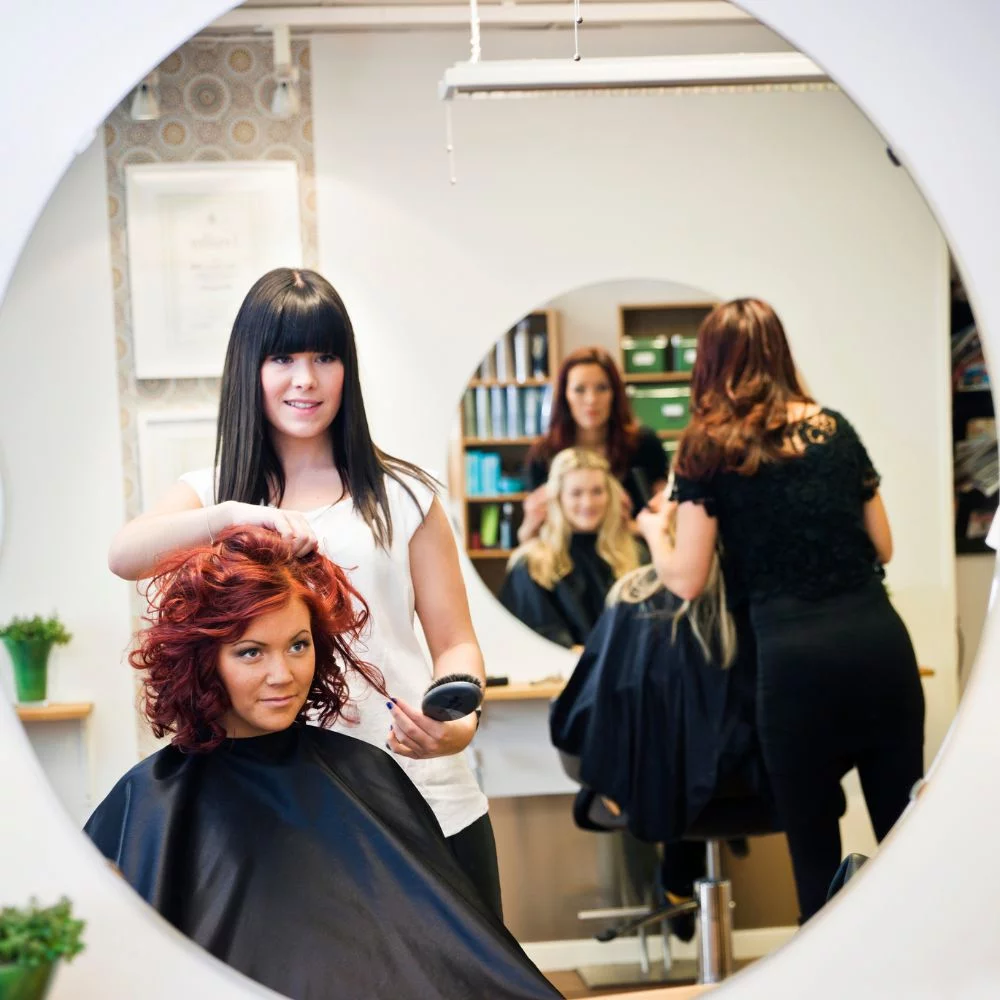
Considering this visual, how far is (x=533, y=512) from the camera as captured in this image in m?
1.44

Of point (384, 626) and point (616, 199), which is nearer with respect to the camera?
point (384, 626)

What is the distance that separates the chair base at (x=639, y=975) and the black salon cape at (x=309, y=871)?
0.29 ft

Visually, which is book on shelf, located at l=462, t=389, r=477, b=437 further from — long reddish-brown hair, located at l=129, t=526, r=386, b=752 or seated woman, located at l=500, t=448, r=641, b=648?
long reddish-brown hair, located at l=129, t=526, r=386, b=752

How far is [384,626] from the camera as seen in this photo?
117 cm

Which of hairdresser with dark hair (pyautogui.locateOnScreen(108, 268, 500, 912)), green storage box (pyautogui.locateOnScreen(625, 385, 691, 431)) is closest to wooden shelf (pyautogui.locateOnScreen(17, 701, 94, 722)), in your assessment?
hairdresser with dark hair (pyautogui.locateOnScreen(108, 268, 500, 912))

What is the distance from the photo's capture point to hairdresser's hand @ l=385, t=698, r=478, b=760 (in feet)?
3.86

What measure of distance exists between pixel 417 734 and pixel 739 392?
0.57 metres

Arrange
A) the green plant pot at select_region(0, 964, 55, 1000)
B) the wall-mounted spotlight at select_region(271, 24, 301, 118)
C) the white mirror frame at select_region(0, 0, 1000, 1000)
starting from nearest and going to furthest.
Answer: the green plant pot at select_region(0, 964, 55, 1000), the white mirror frame at select_region(0, 0, 1000, 1000), the wall-mounted spotlight at select_region(271, 24, 301, 118)

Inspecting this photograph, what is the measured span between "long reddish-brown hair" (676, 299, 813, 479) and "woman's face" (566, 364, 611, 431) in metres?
0.11

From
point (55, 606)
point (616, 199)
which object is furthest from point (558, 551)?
point (55, 606)

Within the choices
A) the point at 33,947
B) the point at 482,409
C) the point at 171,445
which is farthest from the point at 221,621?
the point at 482,409

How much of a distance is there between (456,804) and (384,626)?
0.21 m

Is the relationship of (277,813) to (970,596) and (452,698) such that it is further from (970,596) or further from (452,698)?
(970,596)

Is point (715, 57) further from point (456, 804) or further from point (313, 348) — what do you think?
point (456, 804)
